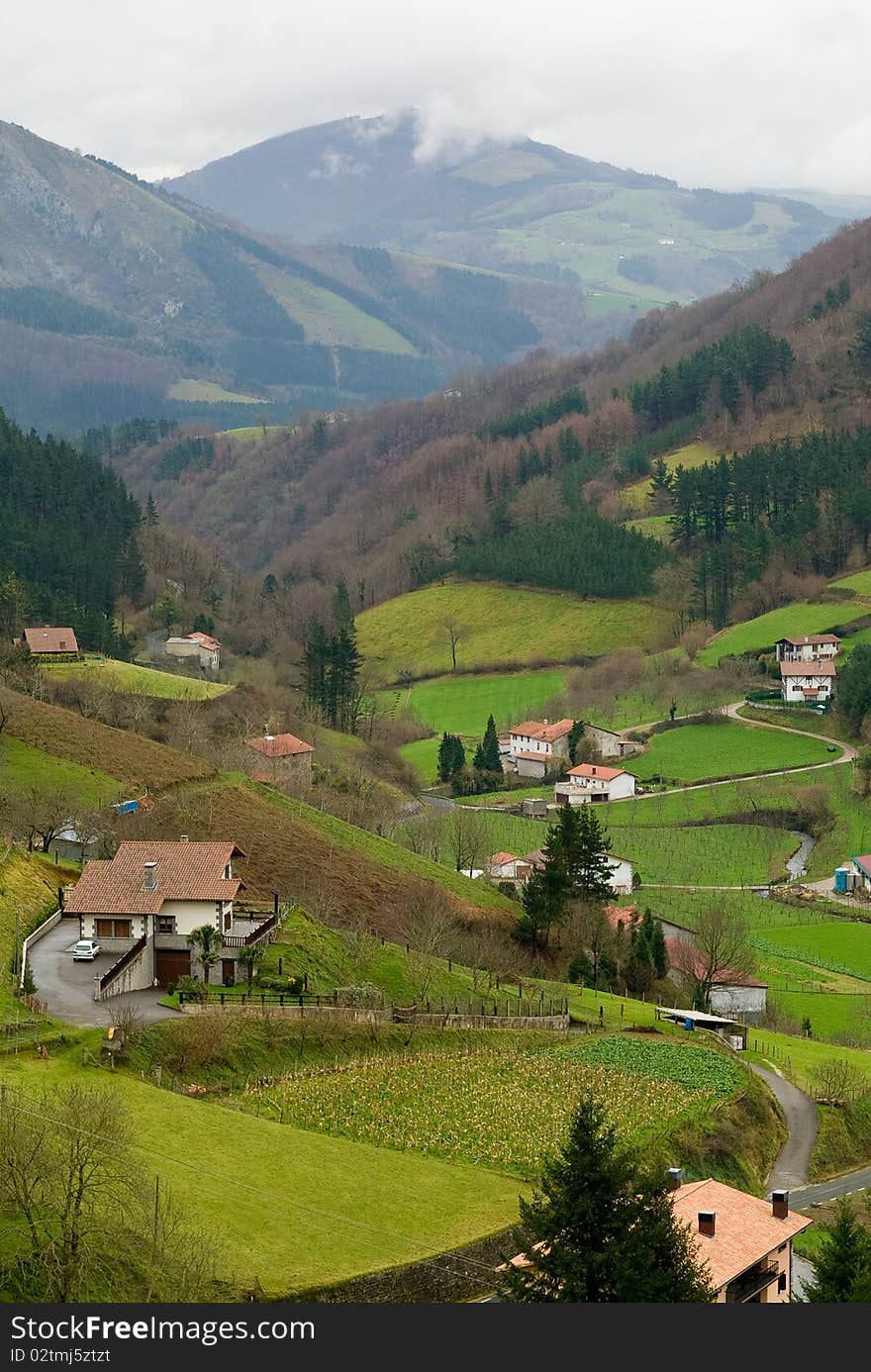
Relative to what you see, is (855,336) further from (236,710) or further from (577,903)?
(577,903)

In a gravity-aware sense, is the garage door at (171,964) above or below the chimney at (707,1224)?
above

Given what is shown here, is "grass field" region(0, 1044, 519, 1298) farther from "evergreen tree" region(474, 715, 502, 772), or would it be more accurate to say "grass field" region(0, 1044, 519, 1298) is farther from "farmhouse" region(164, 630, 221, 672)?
"farmhouse" region(164, 630, 221, 672)

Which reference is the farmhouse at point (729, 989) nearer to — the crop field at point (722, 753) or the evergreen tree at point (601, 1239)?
the evergreen tree at point (601, 1239)

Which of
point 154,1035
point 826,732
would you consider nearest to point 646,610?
point 826,732

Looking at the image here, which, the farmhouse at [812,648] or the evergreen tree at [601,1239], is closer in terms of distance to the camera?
the evergreen tree at [601,1239]

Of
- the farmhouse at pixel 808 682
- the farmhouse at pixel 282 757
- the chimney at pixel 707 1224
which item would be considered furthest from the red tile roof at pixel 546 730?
the chimney at pixel 707 1224

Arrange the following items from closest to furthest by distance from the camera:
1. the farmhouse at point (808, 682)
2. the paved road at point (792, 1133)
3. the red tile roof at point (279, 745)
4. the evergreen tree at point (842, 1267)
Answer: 1. the evergreen tree at point (842, 1267)
2. the paved road at point (792, 1133)
3. the red tile roof at point (279, 745)
4. the farmhouse at point (808, 682)

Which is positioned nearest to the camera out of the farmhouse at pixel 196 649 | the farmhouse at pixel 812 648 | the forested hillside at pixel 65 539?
the forested hillside at pixel 65 539

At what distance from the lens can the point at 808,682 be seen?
122 meters

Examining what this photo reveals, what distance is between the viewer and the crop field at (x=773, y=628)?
13125cm

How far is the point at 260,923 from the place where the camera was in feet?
156

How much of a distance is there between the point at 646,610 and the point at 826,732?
1346 inches

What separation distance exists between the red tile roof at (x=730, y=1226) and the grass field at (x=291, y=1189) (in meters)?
3.48

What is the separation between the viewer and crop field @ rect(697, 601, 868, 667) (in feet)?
431
